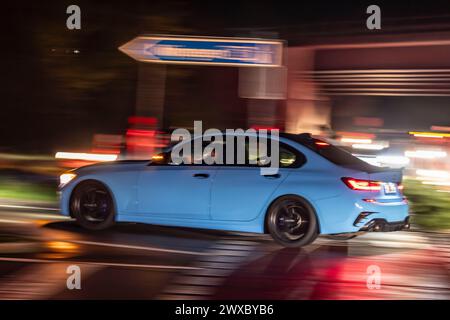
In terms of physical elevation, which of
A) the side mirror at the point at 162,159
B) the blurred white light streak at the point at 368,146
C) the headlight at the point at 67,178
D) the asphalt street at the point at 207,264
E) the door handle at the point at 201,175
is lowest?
the asphalt street at the point at 207,264

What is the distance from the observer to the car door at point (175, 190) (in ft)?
28.6

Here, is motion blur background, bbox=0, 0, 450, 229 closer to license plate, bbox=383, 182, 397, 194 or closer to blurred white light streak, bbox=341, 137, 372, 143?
blurred white light streak, bbox=341, 137, 372, 143

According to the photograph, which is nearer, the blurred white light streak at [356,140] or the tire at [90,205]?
the tire at [90,205]

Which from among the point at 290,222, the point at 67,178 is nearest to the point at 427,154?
the point at 290,222

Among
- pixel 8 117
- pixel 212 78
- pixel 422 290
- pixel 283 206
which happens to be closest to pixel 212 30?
pixel 212 78

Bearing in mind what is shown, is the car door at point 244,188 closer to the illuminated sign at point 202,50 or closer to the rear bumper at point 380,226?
the rear bumper at point 380,226

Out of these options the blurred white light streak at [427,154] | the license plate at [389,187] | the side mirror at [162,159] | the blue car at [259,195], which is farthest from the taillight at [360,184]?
the blurred white light streak at [427,154]

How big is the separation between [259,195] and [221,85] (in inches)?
362

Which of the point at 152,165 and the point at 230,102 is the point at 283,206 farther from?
the point at 230,102

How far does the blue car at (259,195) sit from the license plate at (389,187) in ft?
0.04

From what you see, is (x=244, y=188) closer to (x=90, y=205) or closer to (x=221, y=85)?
(x=90, y=205)

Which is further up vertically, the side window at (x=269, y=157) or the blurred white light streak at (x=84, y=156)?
the side window at (x=269, y=157)

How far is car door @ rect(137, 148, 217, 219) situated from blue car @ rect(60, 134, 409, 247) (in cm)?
1

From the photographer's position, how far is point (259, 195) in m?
8.46
